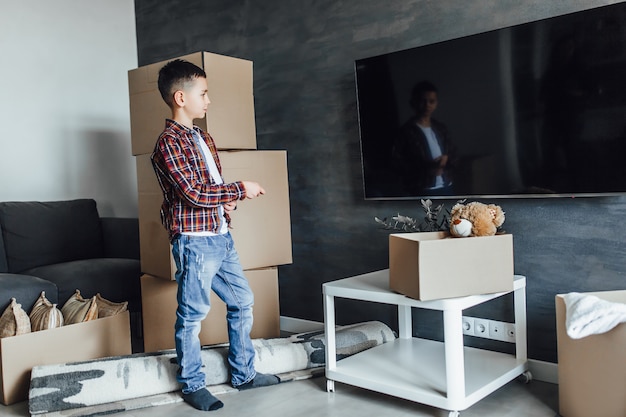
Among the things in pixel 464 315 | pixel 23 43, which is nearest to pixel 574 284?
pixel 464 315

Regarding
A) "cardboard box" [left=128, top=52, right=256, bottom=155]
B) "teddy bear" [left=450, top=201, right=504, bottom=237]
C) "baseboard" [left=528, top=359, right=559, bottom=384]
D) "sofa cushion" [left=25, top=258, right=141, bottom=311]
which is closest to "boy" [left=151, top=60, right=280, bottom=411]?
"cardboard box" [left=128, top=52, right=256, bottom=155]

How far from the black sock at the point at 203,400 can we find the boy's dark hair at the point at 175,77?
1.06m

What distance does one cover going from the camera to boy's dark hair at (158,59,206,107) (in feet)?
7.20

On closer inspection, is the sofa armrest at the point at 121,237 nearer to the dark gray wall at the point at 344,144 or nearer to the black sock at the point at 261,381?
the dark gray wall at the point at 344,144

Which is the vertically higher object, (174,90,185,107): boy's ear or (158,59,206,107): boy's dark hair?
(158,59,206,107): boy's dark hair

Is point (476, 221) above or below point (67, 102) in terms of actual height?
below

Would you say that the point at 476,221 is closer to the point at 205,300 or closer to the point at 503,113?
the point at 503,113

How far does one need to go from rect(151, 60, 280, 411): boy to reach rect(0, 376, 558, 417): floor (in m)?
0.10

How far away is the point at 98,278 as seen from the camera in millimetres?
3021

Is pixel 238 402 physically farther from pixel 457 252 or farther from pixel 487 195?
pixel 487 195

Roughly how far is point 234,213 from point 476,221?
1.12 meters

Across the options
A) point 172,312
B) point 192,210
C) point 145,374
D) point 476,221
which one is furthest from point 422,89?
point 145,374

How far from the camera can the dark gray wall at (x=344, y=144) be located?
2264 millimetres

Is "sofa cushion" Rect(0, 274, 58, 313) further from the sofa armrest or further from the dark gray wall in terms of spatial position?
the dark gray wall
